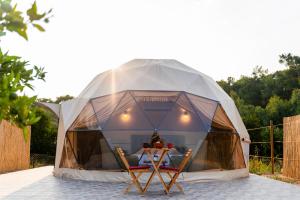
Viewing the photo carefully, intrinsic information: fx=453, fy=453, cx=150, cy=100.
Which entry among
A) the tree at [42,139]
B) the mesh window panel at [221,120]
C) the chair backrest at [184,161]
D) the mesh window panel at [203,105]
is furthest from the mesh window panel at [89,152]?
the tree at [42,139]

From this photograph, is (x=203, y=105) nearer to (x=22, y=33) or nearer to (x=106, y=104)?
(x=106, y=104)

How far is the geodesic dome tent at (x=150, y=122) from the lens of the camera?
34.9 ft

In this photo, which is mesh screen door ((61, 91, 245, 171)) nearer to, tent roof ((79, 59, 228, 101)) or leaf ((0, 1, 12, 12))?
tent roof ((79, 59, 228, 101))

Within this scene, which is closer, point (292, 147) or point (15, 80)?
A: point (15, 80)

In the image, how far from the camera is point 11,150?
1234 centimetres

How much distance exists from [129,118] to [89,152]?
1607 mm

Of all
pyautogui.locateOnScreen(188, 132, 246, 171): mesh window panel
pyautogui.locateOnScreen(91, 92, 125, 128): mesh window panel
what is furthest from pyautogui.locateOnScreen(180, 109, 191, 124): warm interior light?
pyautogui.locateOnScreen(91, 92, 125, 128): mesh window panel

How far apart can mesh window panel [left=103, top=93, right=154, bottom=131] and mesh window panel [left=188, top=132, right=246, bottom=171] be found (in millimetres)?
1502

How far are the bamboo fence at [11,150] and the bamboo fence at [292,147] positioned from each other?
610cm

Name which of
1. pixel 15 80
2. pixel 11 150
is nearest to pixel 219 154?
pixel 11 150

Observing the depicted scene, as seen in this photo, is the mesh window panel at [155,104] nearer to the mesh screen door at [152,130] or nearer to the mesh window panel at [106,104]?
the mesh screen door at [152,130]

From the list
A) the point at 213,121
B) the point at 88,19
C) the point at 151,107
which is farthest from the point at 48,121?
the point at 88,19

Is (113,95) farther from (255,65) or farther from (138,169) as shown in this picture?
(255,65)

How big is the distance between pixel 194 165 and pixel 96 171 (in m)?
2.26
